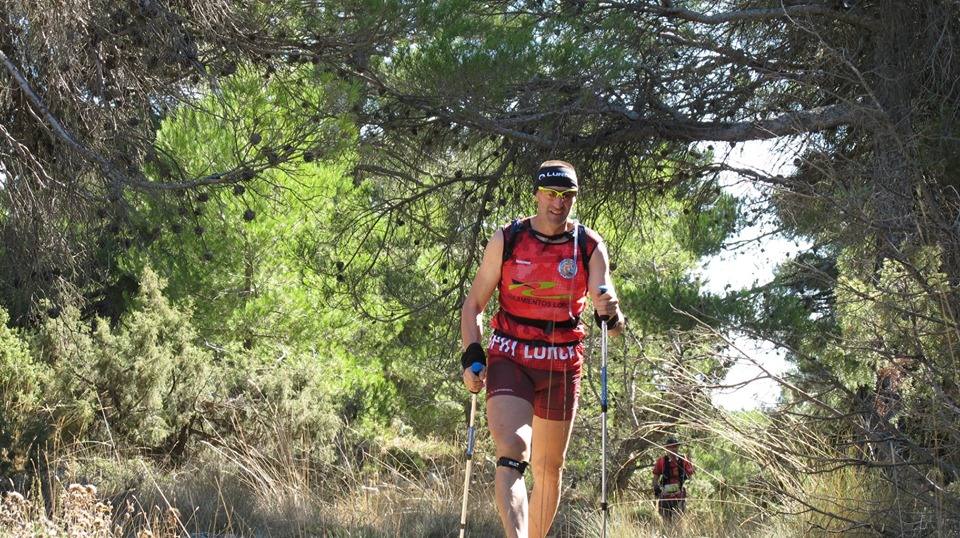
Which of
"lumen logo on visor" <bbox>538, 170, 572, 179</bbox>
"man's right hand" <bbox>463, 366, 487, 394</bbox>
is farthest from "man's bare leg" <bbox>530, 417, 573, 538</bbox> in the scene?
"lumen logo on visor" <bbox>538, 170, 572, 179</bbox>

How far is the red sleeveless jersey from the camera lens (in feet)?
18.0

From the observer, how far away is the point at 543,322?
5488mm

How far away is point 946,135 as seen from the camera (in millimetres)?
8844

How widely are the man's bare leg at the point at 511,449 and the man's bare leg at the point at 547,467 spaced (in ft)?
0.63

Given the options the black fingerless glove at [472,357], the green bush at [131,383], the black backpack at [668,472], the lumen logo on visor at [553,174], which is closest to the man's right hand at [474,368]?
the black fingerless glove at [472,357]

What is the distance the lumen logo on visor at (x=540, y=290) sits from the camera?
5.48 m

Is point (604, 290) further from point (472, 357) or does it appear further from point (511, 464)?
point (511, 464)

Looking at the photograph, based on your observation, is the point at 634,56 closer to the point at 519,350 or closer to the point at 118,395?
the point at 519,350

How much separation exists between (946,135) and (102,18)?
5.95m

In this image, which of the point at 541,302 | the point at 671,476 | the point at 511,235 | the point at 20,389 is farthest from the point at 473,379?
the point at 20,389

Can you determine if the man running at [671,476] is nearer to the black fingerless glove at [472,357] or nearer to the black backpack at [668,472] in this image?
the black backpack at [668,472]

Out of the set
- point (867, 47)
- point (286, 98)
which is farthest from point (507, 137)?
point (867, 47)

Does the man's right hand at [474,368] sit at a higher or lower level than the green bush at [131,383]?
lower

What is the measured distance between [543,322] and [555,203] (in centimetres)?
53
